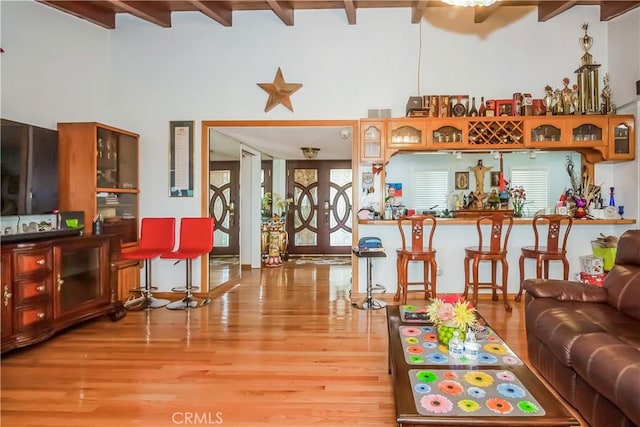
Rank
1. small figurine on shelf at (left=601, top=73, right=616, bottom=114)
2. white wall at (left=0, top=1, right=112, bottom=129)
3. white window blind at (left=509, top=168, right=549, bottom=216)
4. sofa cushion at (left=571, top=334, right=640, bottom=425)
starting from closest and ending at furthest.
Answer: sofa cushion at (left=571, top=334, right=640, bottom=425) → white wall at (left=0, top=1, right=112, bottom=129) → small figurine on shelf at (left=601, top=73, right=616, bottom=114) → white window blind at (left=509, top=168, right=549, bottom=216)

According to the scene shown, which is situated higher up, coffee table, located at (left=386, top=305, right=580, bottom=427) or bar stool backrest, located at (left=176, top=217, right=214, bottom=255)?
bar stool backrest, located at (left=176, top=217, right=214, bottom=255)

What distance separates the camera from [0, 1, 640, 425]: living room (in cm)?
470

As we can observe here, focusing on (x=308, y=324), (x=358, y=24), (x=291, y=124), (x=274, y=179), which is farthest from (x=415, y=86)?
(x=274, y=179)

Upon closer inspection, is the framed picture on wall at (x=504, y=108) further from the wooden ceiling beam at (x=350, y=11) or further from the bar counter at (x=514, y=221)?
the wooden ceiling beam at (x=350, y=11)

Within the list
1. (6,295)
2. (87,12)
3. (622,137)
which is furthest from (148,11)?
(622,137)

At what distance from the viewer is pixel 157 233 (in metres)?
4.55

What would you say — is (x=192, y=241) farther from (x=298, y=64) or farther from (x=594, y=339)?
(x=594, y=339)

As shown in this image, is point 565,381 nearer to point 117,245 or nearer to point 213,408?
point 213,408

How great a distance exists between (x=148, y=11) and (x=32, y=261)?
3157 millimetres

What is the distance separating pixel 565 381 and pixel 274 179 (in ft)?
23.7

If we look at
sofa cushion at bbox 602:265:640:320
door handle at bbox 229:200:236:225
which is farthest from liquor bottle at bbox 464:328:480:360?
door handle at bbox 229:200:236:225

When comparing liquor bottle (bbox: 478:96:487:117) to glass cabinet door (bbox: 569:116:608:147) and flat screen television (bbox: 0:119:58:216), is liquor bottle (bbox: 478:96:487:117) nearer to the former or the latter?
glass cabinet door (bbox: 569:116:608:147)

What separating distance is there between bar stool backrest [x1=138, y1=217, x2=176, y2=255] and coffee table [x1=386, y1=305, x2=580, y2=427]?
338 centimetres

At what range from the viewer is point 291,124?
4898mm
